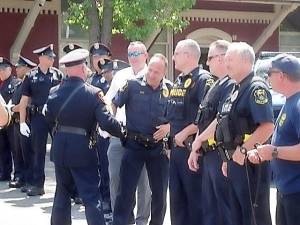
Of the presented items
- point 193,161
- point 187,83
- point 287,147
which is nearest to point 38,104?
point 187,83

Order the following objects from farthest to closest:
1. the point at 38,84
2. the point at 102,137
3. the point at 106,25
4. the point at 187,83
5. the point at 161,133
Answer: the point at 106,25 < the point at 38,84 < the point at 102,137 < the point at 161,133 < the point at 187,83

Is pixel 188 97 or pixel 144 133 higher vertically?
pixel 188 97

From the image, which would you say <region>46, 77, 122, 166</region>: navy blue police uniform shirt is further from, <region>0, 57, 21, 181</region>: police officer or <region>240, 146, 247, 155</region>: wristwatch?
<region>0, 57, 21, 181</region>: police officer

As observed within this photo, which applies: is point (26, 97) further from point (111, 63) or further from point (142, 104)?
point (142, 104)

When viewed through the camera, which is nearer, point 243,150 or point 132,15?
point 243,150

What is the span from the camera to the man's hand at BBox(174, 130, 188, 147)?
6770mm

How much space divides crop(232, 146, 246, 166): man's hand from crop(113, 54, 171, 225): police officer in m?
1.58

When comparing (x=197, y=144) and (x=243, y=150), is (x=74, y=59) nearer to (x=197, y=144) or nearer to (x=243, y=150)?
(x=197, y=144)

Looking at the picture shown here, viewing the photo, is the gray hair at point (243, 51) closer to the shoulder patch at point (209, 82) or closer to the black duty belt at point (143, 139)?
the shoulder patch at point (209, 82)

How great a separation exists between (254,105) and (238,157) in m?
0.45

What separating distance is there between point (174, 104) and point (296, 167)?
191cm

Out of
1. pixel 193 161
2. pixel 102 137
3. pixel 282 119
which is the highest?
pixel 282 119

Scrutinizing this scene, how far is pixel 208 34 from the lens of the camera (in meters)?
23.8

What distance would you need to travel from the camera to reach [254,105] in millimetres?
5816
